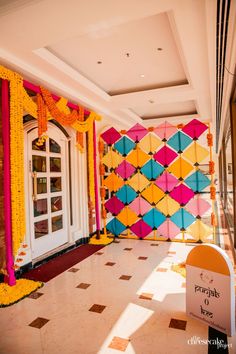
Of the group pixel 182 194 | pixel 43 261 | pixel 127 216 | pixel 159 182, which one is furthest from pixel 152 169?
pixel 43 261

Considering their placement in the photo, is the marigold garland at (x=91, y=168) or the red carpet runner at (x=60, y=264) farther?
the marigold garland at (x=91, y=168)

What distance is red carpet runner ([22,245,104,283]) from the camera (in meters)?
3.57

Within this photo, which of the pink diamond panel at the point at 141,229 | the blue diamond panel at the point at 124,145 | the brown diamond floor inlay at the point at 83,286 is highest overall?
the blue diamond panel at the point at 124,145

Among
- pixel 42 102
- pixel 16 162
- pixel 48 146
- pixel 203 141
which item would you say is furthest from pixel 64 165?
pixel 203 141

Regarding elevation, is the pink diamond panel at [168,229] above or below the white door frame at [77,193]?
below

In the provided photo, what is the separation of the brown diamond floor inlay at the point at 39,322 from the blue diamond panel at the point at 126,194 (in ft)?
10.8

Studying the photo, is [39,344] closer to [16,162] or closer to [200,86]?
[16,162]

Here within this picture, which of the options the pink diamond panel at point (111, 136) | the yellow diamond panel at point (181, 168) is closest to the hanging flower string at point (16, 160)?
the pink diamond panel at point (111, 136)

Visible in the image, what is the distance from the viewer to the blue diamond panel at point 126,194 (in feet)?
17.9

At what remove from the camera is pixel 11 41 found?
9.33ft

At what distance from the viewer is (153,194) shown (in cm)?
526

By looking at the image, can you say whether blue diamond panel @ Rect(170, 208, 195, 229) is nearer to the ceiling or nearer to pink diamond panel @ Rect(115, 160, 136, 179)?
pink diamond panel @ Rect(115, 160, 136, 179)

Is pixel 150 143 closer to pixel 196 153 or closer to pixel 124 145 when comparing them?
pixel 124 145

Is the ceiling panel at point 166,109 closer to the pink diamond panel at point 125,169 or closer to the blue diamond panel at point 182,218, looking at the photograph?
the pink diamond panel at point 125,169
